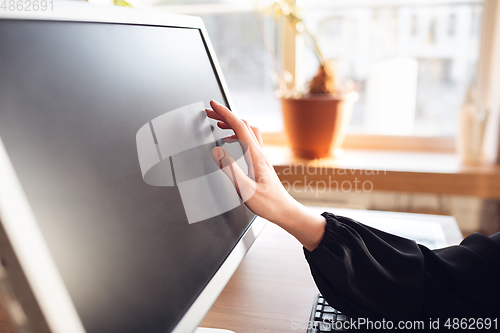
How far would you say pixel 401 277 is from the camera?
0.48 m

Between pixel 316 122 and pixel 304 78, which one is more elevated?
pixel 304 78

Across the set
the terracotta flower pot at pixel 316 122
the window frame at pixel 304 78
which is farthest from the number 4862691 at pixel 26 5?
the window frame at pixel 304 78

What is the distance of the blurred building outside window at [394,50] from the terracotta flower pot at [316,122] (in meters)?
0.26

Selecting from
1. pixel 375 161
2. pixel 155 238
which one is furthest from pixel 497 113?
pixel 155 238

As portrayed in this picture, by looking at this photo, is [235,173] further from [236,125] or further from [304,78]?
[304,78]

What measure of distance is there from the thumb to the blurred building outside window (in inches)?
50.2

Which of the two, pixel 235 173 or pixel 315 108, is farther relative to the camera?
pixel 315 108

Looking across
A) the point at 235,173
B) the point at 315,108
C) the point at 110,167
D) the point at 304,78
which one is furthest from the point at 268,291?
the point at 304,78

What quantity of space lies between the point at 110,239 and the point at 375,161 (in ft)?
4.46

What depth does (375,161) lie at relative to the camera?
154 cm

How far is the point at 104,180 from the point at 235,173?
0.18 metres

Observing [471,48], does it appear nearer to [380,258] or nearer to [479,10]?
[479,10]

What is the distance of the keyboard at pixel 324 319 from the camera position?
481 millimetres

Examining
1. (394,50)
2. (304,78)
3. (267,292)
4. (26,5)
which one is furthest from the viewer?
(304,78)
